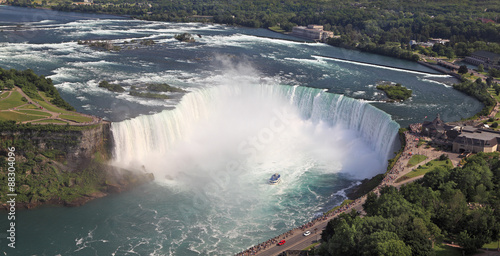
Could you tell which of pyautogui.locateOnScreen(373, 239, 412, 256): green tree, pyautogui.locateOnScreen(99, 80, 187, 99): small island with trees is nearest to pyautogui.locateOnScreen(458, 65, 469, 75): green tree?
pyautogui.locateOnScreen(99, 80, 187, 99): small island with trees

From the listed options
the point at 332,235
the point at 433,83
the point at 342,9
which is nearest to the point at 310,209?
the point at 332,235

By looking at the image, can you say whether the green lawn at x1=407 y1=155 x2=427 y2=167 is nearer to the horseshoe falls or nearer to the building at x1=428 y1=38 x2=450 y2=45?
the horseshoe falls

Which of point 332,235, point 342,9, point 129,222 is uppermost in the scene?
point 342,9

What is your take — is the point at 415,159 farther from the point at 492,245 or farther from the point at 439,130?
the point at 492,245

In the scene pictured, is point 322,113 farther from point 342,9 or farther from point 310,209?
point 342,9

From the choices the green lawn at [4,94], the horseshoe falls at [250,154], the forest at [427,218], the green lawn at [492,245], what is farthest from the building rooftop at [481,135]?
the green lawn at [4,94]

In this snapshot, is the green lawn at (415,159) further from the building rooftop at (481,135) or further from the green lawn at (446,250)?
the green lawn at (446,250)
